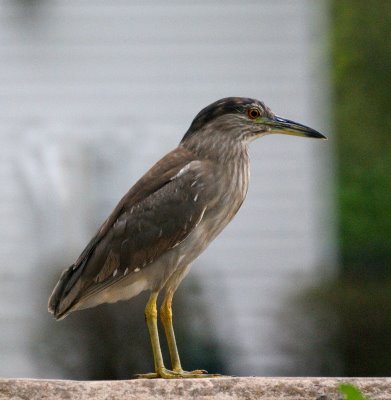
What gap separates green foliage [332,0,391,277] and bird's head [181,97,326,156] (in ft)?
17.8

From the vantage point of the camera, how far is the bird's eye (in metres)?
5.24

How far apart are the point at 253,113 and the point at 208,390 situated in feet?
5.37

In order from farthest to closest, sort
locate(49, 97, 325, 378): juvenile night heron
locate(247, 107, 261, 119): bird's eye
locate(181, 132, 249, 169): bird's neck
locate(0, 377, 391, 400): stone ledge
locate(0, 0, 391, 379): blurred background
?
locate(0, 0, 391, 379): blurred background, locate(247, 107, 261, 119): bird's eye, locate(181, 132, 249, 169): bird's neck, locate(49, 97, 325, 378): juvenile night heron, locate(0, 377, 391, 400): stone ledge

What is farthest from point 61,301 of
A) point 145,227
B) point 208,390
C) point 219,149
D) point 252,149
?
point 252,149

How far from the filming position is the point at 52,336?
911 centimetres

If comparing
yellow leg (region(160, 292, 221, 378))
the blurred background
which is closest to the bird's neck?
yellow leg (region(160, 292, 221, 378))

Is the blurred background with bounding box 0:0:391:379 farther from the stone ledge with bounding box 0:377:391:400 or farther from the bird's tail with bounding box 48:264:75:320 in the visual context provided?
the stone ledge with bounding box 0:377:391:400

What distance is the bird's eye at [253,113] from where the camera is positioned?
5.24 m

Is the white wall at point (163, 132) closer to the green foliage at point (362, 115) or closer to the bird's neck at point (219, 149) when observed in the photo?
the green foliage at point (362, 115)

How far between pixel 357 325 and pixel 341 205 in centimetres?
164

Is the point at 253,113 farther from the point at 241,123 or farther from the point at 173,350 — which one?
the point at 173,350

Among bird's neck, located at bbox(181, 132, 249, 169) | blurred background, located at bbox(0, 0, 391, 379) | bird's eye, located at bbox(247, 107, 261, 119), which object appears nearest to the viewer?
bird's neck, located at bbox(181, 132, 249, 169)

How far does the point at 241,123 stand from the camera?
5.25m

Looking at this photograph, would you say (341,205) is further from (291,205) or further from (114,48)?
(114,48)
